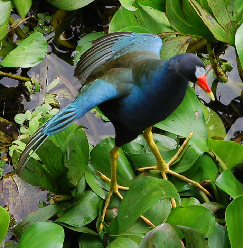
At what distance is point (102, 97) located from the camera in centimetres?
160

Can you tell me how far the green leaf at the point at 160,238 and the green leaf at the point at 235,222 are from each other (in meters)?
0.32

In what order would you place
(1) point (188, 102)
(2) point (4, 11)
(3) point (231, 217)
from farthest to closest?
1. (2) point (4, 11)
2. (1) point (188, 102)
3. (3) point (231, 217)

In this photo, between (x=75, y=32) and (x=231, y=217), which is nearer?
(x=231, y=217)

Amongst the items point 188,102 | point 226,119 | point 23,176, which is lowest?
point 226,119

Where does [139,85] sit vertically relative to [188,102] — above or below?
above

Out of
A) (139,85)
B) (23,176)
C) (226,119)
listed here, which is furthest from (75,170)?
(226,119)

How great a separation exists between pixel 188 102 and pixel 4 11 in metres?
1.13

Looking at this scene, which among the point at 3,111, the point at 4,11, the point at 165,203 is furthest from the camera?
the point at 3,111

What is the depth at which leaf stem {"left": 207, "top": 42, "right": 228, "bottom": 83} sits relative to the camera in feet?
7.88

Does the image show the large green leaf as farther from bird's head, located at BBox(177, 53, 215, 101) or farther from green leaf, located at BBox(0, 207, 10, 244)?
green leaf, located at BBox(0, 207, 10, 244)

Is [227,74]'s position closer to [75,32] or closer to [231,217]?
[75,32]

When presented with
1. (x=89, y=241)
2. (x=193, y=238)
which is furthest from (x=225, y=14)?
(x=89, y=241)

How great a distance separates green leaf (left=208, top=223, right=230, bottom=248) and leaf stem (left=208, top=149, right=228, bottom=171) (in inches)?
14.1

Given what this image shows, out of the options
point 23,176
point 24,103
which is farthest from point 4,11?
point 23,176
